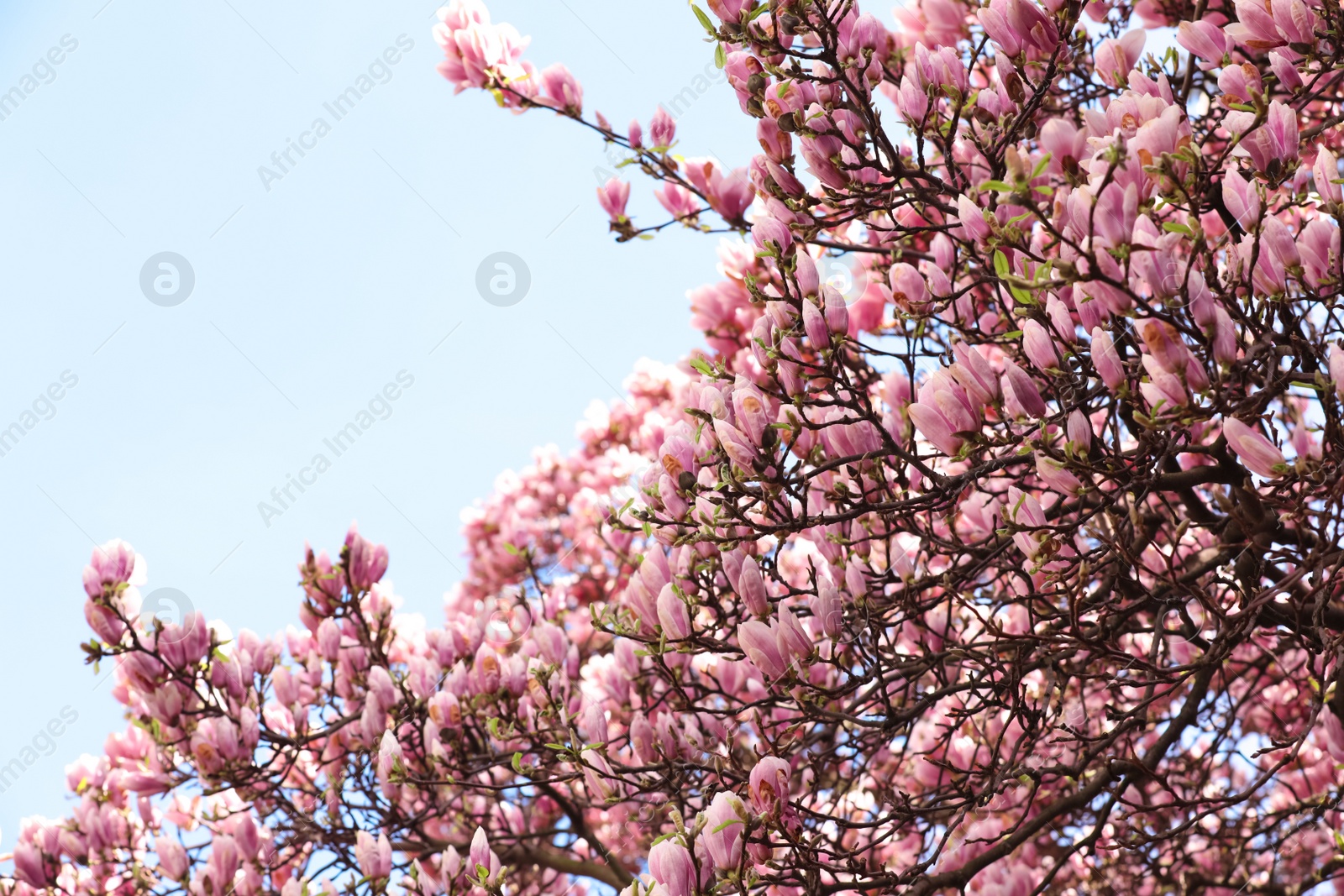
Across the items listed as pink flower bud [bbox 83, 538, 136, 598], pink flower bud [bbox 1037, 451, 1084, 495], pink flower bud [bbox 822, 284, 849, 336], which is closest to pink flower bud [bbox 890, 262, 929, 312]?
pink flower bud [bbox 822, 284, 849, 336]

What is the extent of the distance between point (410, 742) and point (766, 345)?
248 cm

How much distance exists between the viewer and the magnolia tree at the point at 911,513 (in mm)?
2127

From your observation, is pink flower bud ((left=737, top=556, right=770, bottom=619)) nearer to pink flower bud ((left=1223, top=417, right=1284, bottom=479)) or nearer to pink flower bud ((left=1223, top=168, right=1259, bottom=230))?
pink flower bud ((left=1223, top=417, right=1284, bottom=479))

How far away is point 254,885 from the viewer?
3.73m

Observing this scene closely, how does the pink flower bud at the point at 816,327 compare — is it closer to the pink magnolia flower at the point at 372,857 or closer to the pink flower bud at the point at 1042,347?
the pink flower bud at the point at 1042,347

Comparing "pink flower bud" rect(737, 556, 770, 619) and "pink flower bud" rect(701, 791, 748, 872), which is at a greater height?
"pink flower bud" rect(737, 556, 770, 619)

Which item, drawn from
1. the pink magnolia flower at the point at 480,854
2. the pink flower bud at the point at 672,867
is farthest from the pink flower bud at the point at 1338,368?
the pink magnolia flower at the point at 480,854

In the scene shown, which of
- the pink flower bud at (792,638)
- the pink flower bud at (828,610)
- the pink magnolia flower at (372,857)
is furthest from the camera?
the pink magnolia flower at (372,857)

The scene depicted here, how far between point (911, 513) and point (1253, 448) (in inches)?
33.0

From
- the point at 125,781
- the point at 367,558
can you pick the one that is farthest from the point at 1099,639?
the point at 125,781

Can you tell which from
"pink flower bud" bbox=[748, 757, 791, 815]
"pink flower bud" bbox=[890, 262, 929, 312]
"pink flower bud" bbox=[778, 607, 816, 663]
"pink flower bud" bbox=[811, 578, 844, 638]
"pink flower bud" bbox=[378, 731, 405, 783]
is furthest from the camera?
"pink flower bud" bbox=[378, 731, 405, 783]

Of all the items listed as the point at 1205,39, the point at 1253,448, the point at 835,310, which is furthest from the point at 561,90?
the point at 1253,448

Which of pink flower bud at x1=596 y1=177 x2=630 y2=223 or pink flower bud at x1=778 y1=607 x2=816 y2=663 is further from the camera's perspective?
pink flower bud at x1=596 y1=177 x2=630 y2=223

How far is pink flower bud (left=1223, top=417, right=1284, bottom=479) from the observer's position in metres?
2.02
